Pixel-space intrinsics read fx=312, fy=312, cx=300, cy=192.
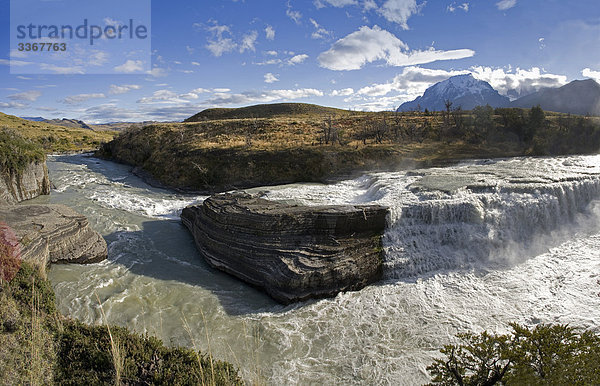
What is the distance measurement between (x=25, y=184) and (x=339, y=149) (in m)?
27.7

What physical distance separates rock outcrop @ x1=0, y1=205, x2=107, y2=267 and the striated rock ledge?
17.2 feet

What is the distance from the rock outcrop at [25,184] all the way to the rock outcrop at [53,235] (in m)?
8.83

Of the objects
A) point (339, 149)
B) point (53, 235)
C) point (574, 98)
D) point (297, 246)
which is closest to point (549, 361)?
point (297, 246)

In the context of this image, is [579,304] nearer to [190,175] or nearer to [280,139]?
[190,175]

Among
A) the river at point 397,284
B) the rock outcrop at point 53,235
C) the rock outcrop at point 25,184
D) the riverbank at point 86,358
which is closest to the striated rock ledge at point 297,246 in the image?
the river at point 397,284

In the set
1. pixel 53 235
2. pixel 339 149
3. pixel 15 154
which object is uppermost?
pixel 339 149

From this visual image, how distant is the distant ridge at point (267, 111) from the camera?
86.1 meters

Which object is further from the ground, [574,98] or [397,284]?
[574,98]

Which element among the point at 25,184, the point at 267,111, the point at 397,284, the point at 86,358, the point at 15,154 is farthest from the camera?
the point at 267,111

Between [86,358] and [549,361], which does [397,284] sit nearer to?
[549,361]

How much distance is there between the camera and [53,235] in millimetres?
14148

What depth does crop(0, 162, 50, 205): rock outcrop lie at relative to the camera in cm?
2222

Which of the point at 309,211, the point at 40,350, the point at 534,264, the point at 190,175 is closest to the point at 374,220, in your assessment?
the point at 309,211

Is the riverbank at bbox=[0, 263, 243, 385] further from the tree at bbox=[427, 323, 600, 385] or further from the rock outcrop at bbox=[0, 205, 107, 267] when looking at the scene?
the rock outcrop at bbox=[0, 205, 107, 267]
